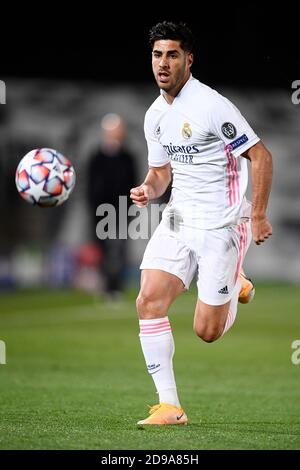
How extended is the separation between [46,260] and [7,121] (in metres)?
3.02

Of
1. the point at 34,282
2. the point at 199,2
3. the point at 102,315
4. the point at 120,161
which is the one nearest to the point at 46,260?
the point at 34,282

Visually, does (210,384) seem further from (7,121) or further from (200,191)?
(7,121)

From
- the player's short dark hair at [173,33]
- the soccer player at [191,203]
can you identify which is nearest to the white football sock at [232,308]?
the soccer player at [191,203]

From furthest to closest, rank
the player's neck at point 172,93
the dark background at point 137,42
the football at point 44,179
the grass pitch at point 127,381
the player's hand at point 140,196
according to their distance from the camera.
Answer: the dark background at point 137,42
the football at point 44,179
the player's neck at point 172,93
the player's hand at point 140,196
the grass pitch at point 127,381

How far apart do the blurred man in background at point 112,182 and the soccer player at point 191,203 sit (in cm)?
974

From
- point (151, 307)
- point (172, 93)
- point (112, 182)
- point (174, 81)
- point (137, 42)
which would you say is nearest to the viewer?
point (151, 307)

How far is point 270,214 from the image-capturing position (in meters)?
21.1

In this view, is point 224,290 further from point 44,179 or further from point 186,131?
point 44,179

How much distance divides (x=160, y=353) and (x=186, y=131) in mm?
1477

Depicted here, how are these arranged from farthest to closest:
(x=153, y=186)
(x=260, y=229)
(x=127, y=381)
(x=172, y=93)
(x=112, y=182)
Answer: (x=112, y=182), (x=127, y=381), (x=153, y=186), (x=172, y=93), (x=260, y=229)

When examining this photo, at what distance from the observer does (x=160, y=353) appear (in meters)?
6.54

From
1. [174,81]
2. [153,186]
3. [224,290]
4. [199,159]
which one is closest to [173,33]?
[174,81]

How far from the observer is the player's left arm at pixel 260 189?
6.26m

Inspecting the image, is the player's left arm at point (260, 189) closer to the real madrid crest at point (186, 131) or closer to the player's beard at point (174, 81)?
the real madrid crest at point (186, 131)
